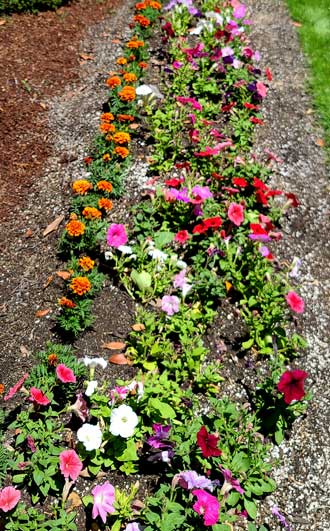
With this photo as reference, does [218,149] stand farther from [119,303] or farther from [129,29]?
[129,29]

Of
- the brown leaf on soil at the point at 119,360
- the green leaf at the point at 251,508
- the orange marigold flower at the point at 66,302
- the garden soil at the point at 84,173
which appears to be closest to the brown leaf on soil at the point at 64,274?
the garden soil at the point at 84,173

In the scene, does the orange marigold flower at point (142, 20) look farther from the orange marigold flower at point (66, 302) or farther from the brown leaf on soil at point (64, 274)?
the orange marigold flower at point (66, 302)

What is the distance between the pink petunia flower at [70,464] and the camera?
2.53m

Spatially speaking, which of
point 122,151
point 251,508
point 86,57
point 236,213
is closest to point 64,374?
point 251,508

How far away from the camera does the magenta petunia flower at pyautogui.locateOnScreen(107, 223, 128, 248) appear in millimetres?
3418

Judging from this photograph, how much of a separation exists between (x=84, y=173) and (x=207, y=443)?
235 centimetres

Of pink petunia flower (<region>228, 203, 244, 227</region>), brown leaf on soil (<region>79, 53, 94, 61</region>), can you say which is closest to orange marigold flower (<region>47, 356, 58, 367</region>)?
pink petunia flower (<region>228, 203, 244, 227</region>)

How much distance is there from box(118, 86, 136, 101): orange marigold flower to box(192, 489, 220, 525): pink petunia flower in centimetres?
307

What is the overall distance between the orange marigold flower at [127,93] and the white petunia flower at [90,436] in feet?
8.90

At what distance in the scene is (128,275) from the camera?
357 centimetres

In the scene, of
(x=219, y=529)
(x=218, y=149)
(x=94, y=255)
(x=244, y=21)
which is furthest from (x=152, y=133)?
(x=219, y=529)

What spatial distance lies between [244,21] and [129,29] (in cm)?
123

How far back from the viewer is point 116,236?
11.3 ft

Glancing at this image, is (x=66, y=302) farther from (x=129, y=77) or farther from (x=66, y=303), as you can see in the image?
(x=129, y=77)
